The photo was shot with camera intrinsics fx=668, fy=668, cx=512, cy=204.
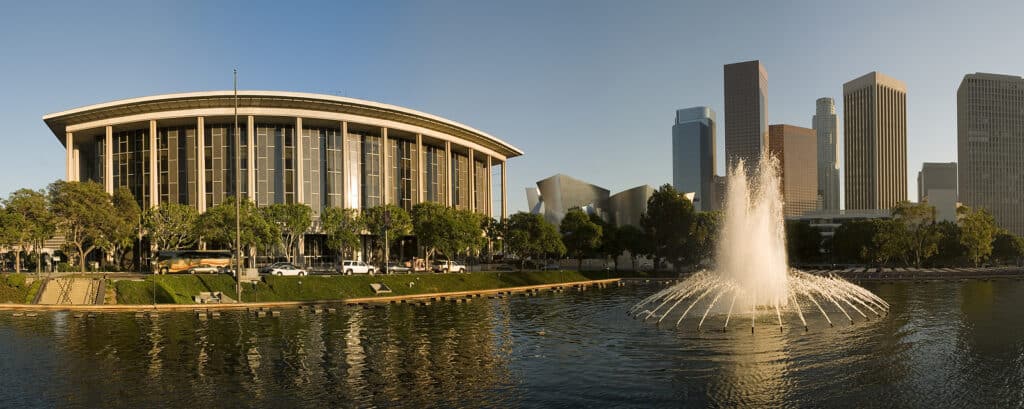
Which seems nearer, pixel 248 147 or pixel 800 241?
pixel 248 147

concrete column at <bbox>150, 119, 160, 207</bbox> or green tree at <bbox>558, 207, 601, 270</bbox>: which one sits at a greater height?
concrete column at <bbox>150, 119, 160, 207</bbox>

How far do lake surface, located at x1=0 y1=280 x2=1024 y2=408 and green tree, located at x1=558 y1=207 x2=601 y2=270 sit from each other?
5487 centimetres

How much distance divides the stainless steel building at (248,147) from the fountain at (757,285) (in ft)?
216

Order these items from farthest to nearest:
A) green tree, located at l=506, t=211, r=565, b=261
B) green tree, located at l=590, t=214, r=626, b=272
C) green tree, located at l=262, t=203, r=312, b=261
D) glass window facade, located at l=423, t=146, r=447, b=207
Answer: glass window facade, located at l=423, t=146, r=447, b=207 → green tree, located at l=590, t=214, r=626, b=272 → green tree, located at l=506, t=211, r=565, b=261 → green tree, located at l=262, t=203, r=312, b=261

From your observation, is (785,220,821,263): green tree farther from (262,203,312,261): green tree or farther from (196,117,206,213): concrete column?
(196,117,206,213): concrete column

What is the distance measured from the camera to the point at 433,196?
11950cm

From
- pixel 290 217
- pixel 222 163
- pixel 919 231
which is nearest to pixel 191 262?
pixel 290 217

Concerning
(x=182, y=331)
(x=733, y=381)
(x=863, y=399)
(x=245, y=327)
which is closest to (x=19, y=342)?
(x=182, y=331)

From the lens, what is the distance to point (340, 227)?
85.2 metres

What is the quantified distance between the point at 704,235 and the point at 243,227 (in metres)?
65.5

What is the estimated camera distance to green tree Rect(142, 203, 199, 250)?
260 feet

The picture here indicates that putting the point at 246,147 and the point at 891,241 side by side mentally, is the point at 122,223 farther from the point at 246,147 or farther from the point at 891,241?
the point at 891,241

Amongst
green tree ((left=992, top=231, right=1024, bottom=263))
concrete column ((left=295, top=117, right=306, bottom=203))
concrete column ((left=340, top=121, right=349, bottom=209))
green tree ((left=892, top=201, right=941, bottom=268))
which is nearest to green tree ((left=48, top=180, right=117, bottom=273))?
concrete column ((left=295, top=117, right=306, bottom=203))

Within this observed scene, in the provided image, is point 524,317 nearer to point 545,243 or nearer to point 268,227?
point 268,227
